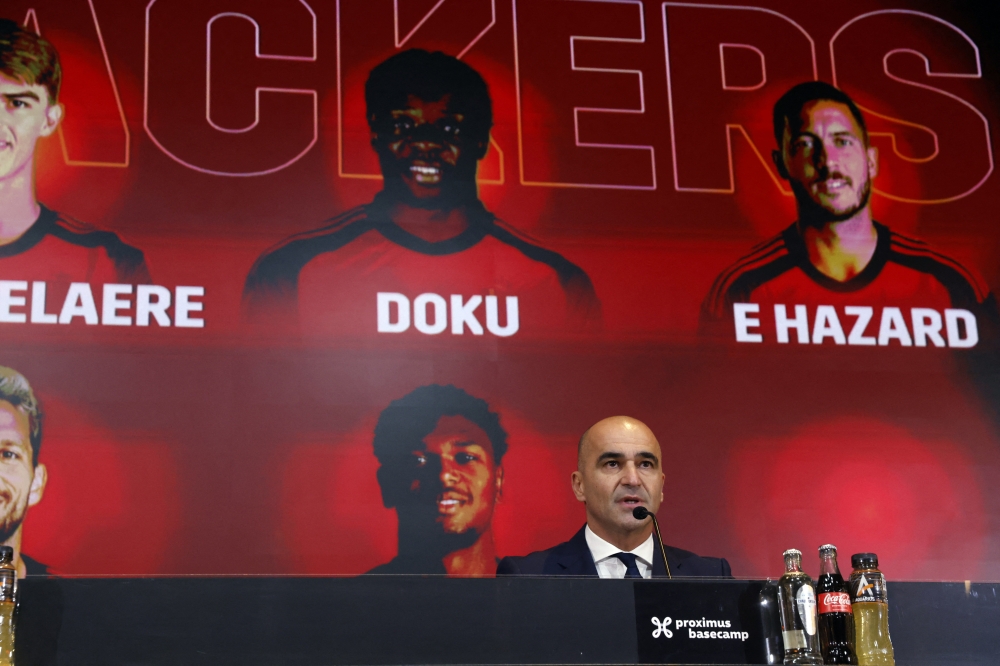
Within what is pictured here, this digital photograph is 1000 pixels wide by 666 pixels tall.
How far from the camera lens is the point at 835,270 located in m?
4.24

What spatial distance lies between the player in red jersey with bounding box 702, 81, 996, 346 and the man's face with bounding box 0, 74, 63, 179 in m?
2.19

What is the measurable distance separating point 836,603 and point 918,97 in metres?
2.98

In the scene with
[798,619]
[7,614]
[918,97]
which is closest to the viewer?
[7,614]

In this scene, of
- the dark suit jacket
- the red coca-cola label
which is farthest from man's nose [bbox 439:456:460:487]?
the red coca-cola label

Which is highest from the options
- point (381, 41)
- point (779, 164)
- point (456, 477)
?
point (381, 41)

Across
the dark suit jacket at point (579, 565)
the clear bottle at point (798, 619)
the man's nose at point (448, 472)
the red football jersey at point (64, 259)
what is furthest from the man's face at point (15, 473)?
the clear bottle at point (798, 619)

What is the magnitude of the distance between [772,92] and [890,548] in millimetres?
1621

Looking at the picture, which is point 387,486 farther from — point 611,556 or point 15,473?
point 15,473

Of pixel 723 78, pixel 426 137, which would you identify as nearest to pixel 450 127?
pixel 426 137

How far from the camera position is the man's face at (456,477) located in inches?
149

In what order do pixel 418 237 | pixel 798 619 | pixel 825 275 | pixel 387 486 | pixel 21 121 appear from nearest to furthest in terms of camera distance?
pixel 798 619, pixel 387 486, pixel 21 121, pixel 418 237, pixel 825 275

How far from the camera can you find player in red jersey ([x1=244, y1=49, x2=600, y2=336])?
12.8 ft

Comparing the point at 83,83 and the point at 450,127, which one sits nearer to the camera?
the point at 83,83

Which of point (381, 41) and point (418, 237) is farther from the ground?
point (381, 41)
